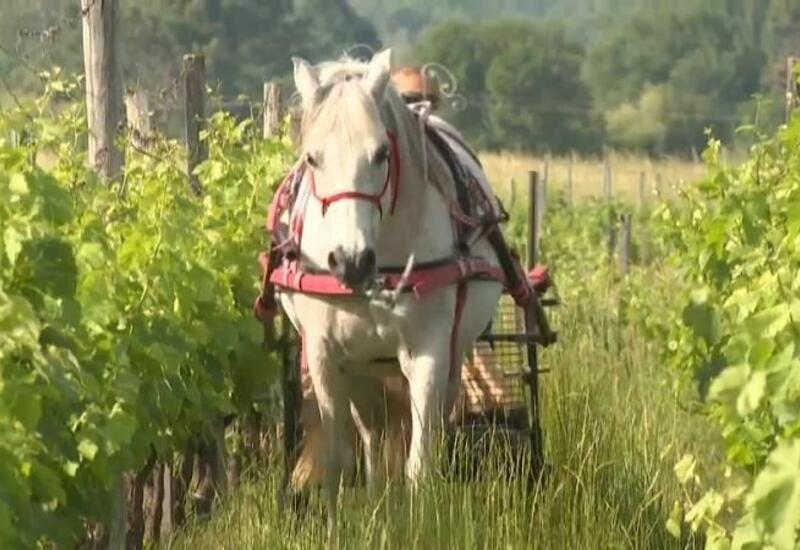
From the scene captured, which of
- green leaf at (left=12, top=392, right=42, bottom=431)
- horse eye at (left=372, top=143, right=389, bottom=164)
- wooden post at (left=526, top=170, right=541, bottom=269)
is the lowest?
wooden post at (left=526, top=170, right=541, bottom=269)

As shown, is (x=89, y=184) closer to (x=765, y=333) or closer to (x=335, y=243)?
(x=335, y=243)

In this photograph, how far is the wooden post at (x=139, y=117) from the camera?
9.82m

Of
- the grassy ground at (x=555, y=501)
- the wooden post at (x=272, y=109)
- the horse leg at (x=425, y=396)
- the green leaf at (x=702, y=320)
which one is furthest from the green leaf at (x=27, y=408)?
the wooden post at (x=272, y=109)

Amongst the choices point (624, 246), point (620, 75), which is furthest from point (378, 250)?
point (620, 75)

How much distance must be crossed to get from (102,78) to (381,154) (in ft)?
4.67

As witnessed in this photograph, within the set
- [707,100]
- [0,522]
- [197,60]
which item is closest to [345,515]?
[0,522]

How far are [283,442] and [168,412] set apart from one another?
1323 millimetres

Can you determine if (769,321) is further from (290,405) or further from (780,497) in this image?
(290,405)

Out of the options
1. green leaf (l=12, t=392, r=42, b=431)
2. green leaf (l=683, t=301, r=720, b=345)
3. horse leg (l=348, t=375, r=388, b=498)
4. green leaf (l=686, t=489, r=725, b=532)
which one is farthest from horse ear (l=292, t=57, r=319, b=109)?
green leaf (l=12, t=392, r=42, b=431)

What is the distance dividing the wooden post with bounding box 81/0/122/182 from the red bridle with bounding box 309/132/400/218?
3.65ft

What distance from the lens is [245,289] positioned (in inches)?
344

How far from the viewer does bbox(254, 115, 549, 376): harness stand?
785cm

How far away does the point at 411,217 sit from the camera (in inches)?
315

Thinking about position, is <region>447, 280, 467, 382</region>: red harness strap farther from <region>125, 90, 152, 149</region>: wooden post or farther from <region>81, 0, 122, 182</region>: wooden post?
<region>125, 90, 152, 149</region>: wooden post
